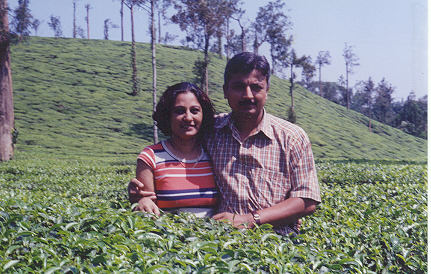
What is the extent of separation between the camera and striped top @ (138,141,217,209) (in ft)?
8.91

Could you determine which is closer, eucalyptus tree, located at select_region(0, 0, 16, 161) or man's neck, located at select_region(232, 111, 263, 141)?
man's neck, located at select_region(232, 111, 263, 141)

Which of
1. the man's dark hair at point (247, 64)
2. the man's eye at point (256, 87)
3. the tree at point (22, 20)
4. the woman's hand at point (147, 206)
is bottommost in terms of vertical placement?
the woman's hand at point (147, 206)

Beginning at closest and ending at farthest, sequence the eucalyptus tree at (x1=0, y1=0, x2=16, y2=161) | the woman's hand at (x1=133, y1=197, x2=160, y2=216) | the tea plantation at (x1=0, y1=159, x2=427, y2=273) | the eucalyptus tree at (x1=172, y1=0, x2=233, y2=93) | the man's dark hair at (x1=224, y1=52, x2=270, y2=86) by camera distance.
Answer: the tea plantation at (x1=0, y1=159, x2=427, y2=273), the woman's hand at (x1=133, y1=197, x2=160, y2=216), the man's dark hair at (x1=224, y1=52, x2=270, y2=86), the eucalyptus tree at (x1=0, y1=0, x2=16, y2=161), the eucalyptus tree at (x1=172, y1=0, x2=233, y2=93)

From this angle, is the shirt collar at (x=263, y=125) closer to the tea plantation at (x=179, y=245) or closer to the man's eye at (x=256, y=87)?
the man's eye at (x=256, y=87)

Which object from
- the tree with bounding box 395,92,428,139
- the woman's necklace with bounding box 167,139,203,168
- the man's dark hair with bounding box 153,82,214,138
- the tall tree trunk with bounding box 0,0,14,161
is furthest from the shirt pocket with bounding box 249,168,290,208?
the tree with bounding box 395,92,428,139

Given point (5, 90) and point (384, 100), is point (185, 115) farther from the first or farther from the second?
point (384, 100)

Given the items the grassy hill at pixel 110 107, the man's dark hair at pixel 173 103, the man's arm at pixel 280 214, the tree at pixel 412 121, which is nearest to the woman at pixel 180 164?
the man's dark hair at pixel 173 103

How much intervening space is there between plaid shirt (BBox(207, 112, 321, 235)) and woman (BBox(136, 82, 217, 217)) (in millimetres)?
133

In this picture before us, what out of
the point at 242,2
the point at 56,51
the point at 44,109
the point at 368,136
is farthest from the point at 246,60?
the point at 56,51

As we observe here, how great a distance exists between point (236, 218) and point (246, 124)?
671mm

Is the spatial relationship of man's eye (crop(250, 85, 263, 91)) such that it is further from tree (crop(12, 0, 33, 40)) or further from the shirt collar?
tree (crop(12, 0, 33, 40))

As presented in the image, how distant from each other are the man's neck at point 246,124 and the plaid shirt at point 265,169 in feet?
0.12

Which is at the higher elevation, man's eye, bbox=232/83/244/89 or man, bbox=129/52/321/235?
man's eye, bbox=232/83/244/89

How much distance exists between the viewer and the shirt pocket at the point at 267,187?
2.76m
